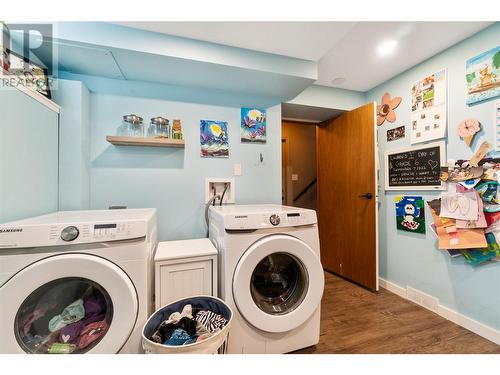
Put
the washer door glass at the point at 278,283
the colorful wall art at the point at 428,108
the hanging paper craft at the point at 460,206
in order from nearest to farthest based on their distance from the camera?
1. the washer door glass at the point at 278,283
2. the hanging paper craft at the point at 460,206
3. the colorful wall art at the point at 428,108

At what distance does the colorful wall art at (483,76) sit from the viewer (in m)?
1.38

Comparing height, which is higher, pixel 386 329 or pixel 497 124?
pixel 497 124

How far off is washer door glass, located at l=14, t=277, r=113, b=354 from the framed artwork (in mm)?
1137

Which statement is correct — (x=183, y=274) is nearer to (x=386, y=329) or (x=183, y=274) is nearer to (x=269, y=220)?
(x=269, y=220)

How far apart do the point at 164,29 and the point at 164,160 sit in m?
0.93

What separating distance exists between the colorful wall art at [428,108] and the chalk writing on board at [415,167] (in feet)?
0.41

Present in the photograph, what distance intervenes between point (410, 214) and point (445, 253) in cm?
40

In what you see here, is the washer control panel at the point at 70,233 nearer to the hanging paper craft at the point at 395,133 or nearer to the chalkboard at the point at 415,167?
the chalkboard at the point at 415,167

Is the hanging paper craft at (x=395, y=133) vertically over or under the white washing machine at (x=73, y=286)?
over

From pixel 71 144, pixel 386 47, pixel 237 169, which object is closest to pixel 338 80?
pixel 386 47

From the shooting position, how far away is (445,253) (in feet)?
5.49

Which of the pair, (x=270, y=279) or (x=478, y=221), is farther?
(x=478, y=221)

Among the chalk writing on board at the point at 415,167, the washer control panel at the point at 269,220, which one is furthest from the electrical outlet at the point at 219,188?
the chalk writing on board at the point at 415,167
